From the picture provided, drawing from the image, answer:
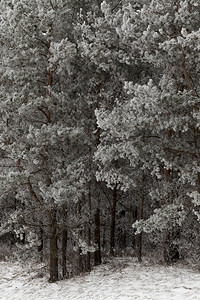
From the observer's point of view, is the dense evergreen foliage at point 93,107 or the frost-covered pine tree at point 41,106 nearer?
the dense evergreen foliage at point 93,107

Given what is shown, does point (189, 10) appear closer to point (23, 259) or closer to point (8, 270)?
point (23, 259)

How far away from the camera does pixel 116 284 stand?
34.3 feet

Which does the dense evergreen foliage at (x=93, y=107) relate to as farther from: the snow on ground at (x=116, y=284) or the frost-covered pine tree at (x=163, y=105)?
the snow on ground at (x=116, y=284)

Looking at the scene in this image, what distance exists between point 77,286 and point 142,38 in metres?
8.13

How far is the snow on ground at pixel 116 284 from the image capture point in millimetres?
8844

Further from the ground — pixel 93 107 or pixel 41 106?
pixel 93 107

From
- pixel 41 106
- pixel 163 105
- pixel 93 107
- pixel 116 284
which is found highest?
pixel 93 107

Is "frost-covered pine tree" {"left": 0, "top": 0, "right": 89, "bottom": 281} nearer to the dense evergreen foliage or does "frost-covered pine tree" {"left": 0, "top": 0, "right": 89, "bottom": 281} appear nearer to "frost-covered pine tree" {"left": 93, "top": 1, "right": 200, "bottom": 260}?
the dense evergreen foliage

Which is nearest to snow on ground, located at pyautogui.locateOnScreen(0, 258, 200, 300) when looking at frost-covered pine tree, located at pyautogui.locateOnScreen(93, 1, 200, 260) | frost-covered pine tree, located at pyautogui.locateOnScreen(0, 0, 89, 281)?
frost-covered pine tree, located at pyautogui.locateOnScreen(0, 0, 89, 281)

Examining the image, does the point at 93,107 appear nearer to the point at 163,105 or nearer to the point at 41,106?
the point at 41,106

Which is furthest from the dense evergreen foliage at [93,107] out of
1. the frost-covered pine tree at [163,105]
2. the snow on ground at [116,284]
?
→ the snow on ground at [116,284]

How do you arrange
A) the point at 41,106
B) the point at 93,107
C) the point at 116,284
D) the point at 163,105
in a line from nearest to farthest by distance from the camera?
the point at 163,105, the point at 116,284, the point at 41,106, the point at 93,107

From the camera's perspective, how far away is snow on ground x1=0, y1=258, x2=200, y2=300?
8.84 m

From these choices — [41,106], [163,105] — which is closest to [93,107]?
[41,106]
